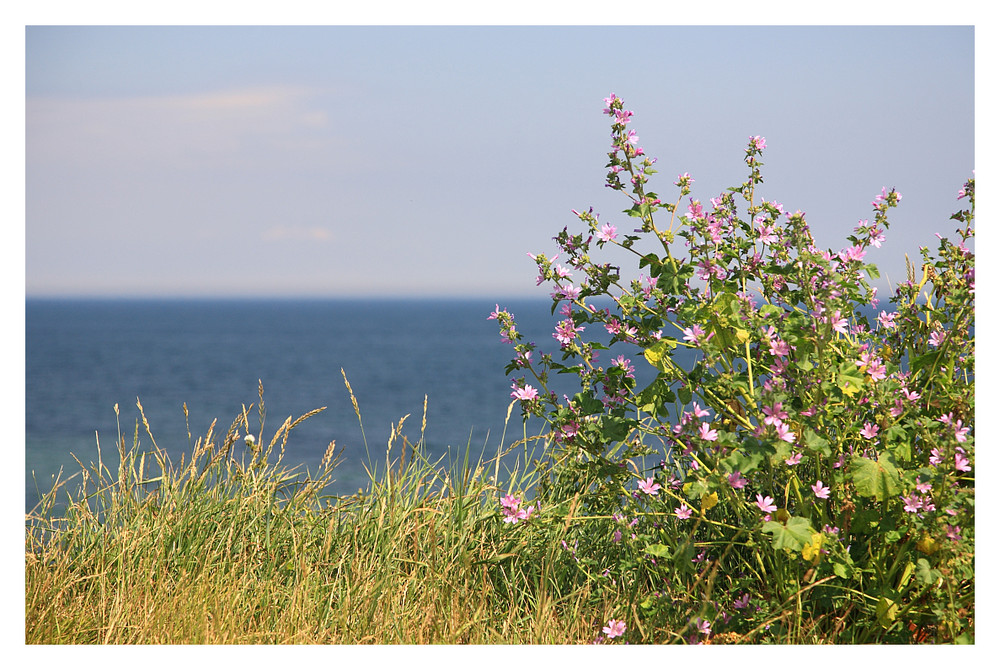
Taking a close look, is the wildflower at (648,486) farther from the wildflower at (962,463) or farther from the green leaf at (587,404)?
the wildflower at (962,463)

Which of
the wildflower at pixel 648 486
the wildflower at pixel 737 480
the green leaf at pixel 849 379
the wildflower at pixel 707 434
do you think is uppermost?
the green leaf at pixel 849 379

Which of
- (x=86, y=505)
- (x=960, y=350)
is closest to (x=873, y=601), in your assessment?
(x=960, y=350)

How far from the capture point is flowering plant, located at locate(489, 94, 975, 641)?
6.35ft

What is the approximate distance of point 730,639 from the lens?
7.62ft

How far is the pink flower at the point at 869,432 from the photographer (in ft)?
6.56

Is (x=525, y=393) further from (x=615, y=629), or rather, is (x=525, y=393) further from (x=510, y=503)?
(x=615, y=629)

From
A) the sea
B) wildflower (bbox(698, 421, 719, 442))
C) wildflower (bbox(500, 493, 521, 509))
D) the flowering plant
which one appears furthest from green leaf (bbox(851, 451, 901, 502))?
the sea

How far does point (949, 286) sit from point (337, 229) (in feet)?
177

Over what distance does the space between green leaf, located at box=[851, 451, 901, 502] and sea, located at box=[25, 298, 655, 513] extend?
114 inches

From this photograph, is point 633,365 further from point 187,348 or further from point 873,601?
point 187,348

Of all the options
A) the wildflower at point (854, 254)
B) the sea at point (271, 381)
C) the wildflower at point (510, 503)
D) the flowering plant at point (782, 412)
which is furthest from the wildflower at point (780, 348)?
the sea at point (271, 381)

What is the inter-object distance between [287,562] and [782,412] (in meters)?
1.65

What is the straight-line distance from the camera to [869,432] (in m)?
2.01

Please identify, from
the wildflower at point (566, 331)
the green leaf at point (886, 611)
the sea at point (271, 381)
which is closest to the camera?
the green leaf at point (886, 611)
